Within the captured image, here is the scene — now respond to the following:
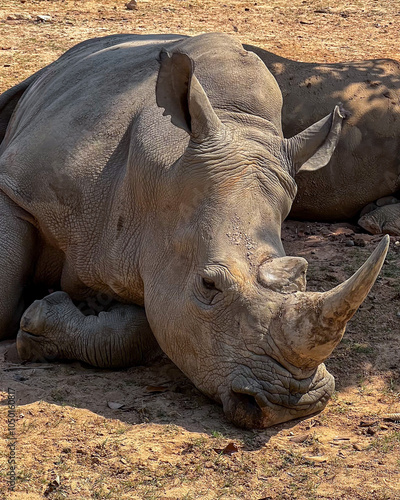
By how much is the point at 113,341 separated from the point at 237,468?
1628 mm

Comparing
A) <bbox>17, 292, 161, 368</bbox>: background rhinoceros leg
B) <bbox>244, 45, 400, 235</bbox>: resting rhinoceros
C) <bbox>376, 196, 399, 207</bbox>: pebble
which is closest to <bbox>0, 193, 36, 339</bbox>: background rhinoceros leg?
<bbox>17, 292, 161, 368</bbox>: background rhinoceros leg

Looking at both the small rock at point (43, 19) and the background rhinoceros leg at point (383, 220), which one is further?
the small rock at point (43, 19)

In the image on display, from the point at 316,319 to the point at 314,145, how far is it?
5.07 ft

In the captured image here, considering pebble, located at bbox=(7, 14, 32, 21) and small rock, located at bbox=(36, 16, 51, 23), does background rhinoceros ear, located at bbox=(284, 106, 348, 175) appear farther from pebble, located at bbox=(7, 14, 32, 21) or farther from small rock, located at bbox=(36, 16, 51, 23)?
pebble, located at bbox=(7, 14, 32, 21)

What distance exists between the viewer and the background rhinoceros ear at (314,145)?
19.4 feet

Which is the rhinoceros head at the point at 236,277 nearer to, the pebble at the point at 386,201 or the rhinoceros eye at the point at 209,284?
the rhinoceros eye at the point at 209,284

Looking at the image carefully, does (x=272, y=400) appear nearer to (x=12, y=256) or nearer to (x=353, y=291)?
(x=353, y=291)

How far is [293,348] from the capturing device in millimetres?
4902

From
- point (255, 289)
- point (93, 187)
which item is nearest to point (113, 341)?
point (93, 187)

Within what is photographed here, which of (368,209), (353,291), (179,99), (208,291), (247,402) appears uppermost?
(179,99)

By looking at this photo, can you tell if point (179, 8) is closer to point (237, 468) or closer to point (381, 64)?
point (381, 64)

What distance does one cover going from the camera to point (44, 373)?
6000 mm

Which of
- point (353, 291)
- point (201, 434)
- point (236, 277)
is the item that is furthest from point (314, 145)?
point (201, 434)

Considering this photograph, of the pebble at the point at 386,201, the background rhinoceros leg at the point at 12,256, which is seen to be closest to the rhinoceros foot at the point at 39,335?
the background rhinoceros leg at the point at 12,256
